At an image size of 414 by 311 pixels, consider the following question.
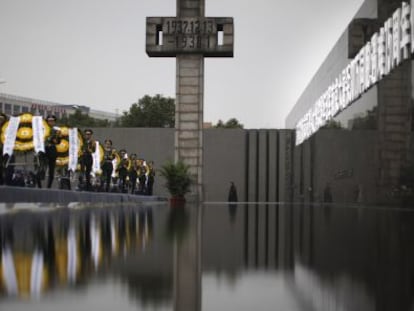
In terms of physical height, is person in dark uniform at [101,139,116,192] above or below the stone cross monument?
below

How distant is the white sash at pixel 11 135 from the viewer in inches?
649

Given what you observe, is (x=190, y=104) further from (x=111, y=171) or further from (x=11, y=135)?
(x=11, y=135)

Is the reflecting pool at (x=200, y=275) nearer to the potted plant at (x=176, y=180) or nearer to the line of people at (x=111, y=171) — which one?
the line of people at (x=111, y=171)

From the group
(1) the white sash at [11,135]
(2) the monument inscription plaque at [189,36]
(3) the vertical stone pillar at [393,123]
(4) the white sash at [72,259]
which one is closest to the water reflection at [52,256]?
(4) the white sash at [72,259]

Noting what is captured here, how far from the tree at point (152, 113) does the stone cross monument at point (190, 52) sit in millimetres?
52622

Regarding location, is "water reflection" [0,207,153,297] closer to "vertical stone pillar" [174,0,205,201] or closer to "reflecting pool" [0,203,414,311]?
"reflecting pool" [0,203,414,311]

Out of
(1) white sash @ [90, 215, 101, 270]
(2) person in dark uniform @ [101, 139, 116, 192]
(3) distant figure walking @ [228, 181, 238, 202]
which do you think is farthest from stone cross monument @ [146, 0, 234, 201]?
(1) white sash @ [90, 215, 101, 270]

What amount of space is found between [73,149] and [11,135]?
4.60 meters

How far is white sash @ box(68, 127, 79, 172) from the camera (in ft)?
69.7

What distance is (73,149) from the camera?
21469mm

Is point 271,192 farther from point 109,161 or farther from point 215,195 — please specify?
point 109,161

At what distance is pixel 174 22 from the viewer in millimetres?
43781

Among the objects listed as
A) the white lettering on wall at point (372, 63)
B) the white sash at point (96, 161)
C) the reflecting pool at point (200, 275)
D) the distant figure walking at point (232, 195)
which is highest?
the white lettering on wall at point (372, 63)

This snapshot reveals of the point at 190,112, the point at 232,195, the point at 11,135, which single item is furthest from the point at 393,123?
the point at 232,195
